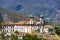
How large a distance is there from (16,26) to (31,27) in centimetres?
363

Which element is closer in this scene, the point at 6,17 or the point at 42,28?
the point at 42,28

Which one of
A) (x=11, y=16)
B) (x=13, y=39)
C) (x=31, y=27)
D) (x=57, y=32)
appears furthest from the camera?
(x=11, y=16)

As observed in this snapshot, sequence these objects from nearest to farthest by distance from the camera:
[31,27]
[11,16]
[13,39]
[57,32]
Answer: [13,39], [57,32], [31,27], [11,16]

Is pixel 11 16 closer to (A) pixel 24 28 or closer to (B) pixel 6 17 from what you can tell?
(B) pixel 6 17

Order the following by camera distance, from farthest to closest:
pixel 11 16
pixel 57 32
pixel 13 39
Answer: pixel 11 16 → pixel 57 32 → pixel 13 39

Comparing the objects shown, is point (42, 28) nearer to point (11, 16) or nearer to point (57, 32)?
point (57, 32)

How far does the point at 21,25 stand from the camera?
63.6m

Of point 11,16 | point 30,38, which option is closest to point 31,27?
point 30,38

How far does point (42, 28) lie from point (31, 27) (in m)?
2.45

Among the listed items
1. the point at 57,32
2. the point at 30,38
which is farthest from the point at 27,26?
the point at 30,38

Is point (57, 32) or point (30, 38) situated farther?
point (57, 32)

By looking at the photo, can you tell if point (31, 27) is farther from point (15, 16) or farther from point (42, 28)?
point (15, 16)

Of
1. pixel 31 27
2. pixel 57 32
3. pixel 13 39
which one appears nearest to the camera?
pixel 13 39

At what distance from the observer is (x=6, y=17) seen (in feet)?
375
